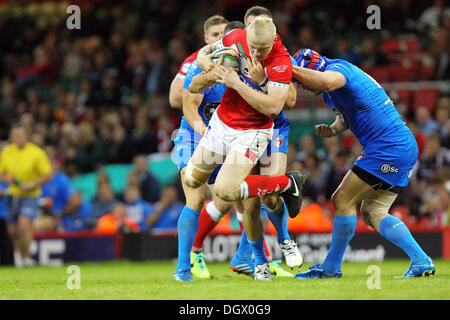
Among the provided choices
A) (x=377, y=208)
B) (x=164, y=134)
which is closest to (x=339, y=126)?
(x=377, y=208)

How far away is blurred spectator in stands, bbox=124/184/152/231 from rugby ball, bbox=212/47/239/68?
7.48m

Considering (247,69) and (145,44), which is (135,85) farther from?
(247,69)

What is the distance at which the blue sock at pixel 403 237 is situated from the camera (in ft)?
24.4

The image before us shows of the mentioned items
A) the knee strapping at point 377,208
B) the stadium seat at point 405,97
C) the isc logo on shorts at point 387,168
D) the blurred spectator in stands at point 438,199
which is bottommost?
the blurred spectator in stands at point 438,199

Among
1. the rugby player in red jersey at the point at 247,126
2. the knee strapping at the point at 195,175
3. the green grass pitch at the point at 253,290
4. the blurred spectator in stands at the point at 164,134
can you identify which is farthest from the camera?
the blurred spectator in stands at the point at 164,134

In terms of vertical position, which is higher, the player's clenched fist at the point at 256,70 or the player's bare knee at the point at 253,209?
the player's clenched fist at the point at 256,70

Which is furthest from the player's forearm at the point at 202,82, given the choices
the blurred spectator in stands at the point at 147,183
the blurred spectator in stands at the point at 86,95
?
the blurred spectator in stands at the point at 86,95

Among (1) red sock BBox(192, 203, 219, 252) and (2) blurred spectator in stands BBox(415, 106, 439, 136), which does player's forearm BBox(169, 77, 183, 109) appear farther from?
(2) blurred spectator in stands BBox(415, 106, 439, 136)

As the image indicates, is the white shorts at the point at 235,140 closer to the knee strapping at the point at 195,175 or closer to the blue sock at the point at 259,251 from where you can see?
the knee strapping at the point at 195,175

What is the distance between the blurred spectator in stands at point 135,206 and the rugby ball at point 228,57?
294 inches

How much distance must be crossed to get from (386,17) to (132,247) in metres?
8.20

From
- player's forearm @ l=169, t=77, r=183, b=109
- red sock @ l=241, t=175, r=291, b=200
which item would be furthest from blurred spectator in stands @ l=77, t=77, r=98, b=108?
red sock @ l=241, t=175, r=291, b=200

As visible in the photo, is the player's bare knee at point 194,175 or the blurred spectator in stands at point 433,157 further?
the blurred spectator in stands at point 433,157
